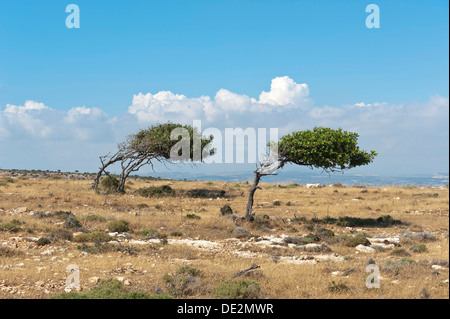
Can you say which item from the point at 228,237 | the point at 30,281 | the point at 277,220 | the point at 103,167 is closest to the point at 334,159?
the point at 277,220

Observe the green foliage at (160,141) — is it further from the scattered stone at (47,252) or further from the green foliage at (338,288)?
the green foliage at (338,288)

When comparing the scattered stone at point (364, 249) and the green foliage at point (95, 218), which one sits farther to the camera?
the green foliage at point (95, 218)

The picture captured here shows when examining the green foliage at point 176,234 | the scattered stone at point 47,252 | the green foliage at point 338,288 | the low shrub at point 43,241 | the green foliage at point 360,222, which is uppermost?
the low shrub at point 43,241

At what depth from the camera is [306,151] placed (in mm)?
22656

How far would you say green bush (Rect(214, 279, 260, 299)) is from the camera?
958 cm

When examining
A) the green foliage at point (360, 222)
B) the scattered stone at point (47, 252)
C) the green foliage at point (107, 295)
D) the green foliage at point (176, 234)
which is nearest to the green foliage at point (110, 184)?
the green foliage at point (360, 222)

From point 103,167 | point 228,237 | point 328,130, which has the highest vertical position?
point 328,130

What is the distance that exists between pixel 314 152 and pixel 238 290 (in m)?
14.3

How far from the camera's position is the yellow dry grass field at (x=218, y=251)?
10.3 meters

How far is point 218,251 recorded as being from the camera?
15.3 m

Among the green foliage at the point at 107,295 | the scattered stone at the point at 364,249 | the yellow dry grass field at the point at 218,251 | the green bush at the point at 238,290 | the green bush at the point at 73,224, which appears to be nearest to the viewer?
the green foliage at the point at 107,295

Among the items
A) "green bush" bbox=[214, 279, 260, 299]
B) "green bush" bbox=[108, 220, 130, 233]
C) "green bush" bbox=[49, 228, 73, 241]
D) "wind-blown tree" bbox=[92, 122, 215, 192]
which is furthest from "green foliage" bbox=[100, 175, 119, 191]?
"green bush" bbox=[214, 279, 260, 299]
